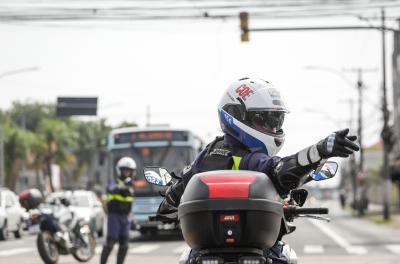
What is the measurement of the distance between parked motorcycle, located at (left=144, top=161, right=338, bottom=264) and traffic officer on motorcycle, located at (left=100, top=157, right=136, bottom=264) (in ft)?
33.3

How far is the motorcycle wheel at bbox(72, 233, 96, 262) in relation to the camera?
17.7m

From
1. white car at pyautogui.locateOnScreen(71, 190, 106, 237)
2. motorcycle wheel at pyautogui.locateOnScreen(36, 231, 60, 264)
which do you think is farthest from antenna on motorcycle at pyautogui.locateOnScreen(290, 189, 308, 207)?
white car at pyautogui.locateOnScreen(71, 190, 106, 237)

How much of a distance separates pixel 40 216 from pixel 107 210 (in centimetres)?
308

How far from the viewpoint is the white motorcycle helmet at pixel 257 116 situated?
4586mm

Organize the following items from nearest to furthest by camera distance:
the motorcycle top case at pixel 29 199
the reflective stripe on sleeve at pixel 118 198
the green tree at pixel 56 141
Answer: the motorcycle top case at pixel 29 199 < the reflective stripe on sleeve at pixel 118 198 < the green tree at pixel 56 141

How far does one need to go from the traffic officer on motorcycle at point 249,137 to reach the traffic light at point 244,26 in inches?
734

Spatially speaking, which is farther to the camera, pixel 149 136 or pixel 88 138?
pixel 88 138

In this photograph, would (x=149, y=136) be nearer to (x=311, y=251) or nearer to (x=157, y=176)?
(x=311, y=251)

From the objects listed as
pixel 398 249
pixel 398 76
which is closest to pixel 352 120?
pixel 398 76

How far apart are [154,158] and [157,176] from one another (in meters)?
21.5

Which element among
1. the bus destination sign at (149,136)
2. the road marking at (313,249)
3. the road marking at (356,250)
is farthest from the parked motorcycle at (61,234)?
the bus destination sign at (149,136)

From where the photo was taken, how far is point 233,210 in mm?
3969

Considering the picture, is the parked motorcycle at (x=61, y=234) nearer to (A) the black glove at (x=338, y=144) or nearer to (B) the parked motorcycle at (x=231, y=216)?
(B) the parked motorcycle at (x=231, y=216)

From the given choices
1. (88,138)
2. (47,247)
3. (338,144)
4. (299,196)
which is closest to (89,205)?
(47,247)
